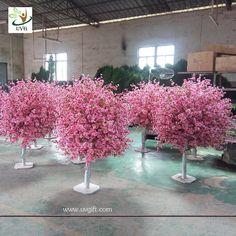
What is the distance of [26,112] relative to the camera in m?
4.14

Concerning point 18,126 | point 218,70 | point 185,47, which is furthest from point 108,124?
point 185,47

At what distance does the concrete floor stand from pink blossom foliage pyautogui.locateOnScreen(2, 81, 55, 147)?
0.67 meters

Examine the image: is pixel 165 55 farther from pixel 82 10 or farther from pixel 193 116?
pixel 193 116

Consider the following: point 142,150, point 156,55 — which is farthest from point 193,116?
point 156,55

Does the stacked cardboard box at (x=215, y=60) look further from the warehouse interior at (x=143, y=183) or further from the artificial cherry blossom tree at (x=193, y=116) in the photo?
the artificial cherry blossom tree at (x=193, y=116)

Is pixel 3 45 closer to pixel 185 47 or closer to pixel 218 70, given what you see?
pixel 185 47

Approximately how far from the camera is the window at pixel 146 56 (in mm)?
13383

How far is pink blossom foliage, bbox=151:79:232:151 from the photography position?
372cm

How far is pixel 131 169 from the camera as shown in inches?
183

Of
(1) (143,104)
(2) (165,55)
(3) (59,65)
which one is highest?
(2) (165,55)

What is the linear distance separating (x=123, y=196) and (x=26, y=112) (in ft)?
6.28

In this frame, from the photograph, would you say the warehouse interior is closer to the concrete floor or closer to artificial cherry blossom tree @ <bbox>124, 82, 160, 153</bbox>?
the concrete floor

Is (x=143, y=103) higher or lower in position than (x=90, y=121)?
higher

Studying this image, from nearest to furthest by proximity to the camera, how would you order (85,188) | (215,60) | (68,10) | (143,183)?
1. (85,188)
2. (143,183)
3. (215,60)
4. (68,10)
